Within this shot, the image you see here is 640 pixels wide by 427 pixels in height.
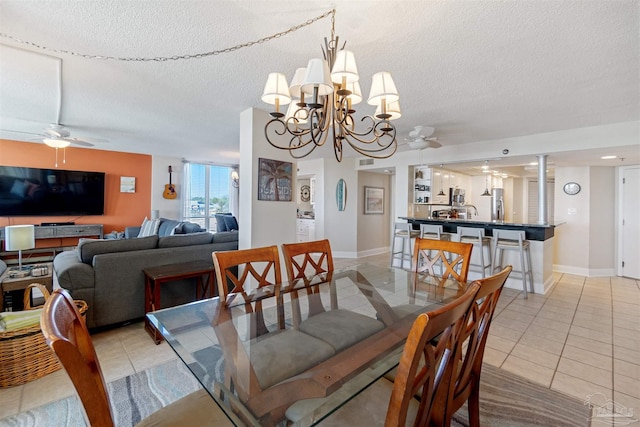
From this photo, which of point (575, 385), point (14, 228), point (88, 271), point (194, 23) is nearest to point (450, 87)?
point (194, 23)

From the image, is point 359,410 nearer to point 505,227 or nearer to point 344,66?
point 344,66

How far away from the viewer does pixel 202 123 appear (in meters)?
4.09

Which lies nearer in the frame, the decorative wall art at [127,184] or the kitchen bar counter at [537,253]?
the kitchen bar counter at [537,253]

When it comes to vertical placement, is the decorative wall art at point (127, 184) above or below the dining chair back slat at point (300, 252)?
above

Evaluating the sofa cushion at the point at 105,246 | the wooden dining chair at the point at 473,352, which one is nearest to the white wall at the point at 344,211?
the sofa cushion at the point at 105,246

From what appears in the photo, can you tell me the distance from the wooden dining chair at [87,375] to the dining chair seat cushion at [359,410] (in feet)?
0.94

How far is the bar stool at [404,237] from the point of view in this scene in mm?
5219

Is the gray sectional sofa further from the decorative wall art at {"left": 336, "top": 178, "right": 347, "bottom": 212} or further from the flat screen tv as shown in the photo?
the decorative wall art at {"left": 336, "top": 178, "right": 347, "bottom": 212}

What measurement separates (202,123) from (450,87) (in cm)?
325

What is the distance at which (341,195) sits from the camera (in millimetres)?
6680

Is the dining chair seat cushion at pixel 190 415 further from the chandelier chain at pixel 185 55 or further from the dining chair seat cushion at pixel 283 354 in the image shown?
the chandelier chain at pixel 185 55

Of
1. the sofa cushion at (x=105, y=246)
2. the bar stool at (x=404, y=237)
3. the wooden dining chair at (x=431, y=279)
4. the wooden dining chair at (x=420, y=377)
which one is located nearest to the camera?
the wooden dining chair at (x=420, y=377)

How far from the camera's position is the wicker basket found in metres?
1.92

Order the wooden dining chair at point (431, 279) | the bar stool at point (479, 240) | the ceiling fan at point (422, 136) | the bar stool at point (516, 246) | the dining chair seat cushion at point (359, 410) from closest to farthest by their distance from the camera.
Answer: the dining chair seat cushion at point (359, 410)
the wooden dining chair at point (431, 279)
the ceiling fan at point (422, 136)
the bar stool at point (516, 246)
the bar stool at point (479, 240)
